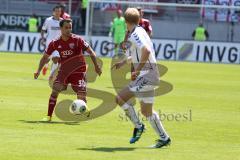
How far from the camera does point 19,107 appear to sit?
17.6 metres

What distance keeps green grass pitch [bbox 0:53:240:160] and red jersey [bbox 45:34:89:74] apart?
1228 mm

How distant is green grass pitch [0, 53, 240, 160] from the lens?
1162 centimetres

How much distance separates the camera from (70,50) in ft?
50.9

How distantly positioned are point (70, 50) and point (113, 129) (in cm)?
200

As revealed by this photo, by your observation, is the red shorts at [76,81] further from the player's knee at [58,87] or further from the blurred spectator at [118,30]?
the blurred spectator at [118,30]

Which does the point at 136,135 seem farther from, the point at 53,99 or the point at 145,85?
the point at 53,99

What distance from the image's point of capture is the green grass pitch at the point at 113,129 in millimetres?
11618

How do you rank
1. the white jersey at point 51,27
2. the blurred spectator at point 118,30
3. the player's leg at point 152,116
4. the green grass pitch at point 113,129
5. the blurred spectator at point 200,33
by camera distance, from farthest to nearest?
the blurred spectator at point 200,33
the blurred spectator at point 118,30
the white jersey at point 51,27
the player's leg at point 152,116
the green grass pitch at point 113,129

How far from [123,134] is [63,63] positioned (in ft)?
7.92

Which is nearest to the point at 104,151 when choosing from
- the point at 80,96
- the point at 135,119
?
the point at 135,119

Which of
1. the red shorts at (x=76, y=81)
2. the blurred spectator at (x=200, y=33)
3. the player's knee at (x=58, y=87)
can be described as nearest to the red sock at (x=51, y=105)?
the player's knee at (x=58, y=87)

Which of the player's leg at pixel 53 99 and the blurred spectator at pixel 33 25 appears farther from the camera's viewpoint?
the blurred spectator at pixel 33 25

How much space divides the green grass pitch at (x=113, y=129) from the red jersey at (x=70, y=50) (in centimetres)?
123

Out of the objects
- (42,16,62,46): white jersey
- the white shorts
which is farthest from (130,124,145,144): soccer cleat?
(42,16,62,46): white jersey
